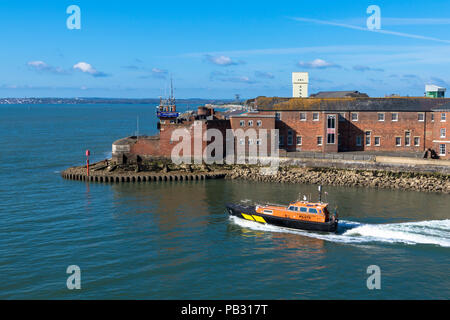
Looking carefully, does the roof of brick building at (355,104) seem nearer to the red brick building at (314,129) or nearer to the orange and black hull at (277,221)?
the red brick building at (314,129)

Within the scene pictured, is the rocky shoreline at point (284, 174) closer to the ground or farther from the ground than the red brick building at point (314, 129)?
closer to the ground

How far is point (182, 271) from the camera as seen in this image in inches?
1258

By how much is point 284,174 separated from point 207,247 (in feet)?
94.3

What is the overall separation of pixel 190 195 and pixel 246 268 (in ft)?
77.2

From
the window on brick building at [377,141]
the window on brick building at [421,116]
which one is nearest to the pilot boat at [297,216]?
the window on brick building at [377,141]

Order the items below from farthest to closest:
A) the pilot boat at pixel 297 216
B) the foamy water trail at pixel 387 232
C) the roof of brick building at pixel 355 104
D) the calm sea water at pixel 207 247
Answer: the roof of brick building at pixel 355 104 < the pilot boat at pixel 297 216 < the foamy water trail at pixel 387 232 < the calm sea water at pixel 207 247

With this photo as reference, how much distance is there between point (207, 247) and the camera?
120 ft

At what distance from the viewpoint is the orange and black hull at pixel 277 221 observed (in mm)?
39719

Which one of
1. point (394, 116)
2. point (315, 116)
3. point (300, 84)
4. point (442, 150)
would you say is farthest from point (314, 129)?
point (300, 84)

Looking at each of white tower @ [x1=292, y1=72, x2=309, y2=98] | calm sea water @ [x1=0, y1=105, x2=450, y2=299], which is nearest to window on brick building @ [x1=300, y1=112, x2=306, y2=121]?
calm sea water @ [x1=0, y1=105, x2=450, y2=299]

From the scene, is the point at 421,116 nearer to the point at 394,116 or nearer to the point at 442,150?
the point at 394,116

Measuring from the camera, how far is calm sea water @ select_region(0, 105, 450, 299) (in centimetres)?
2950
